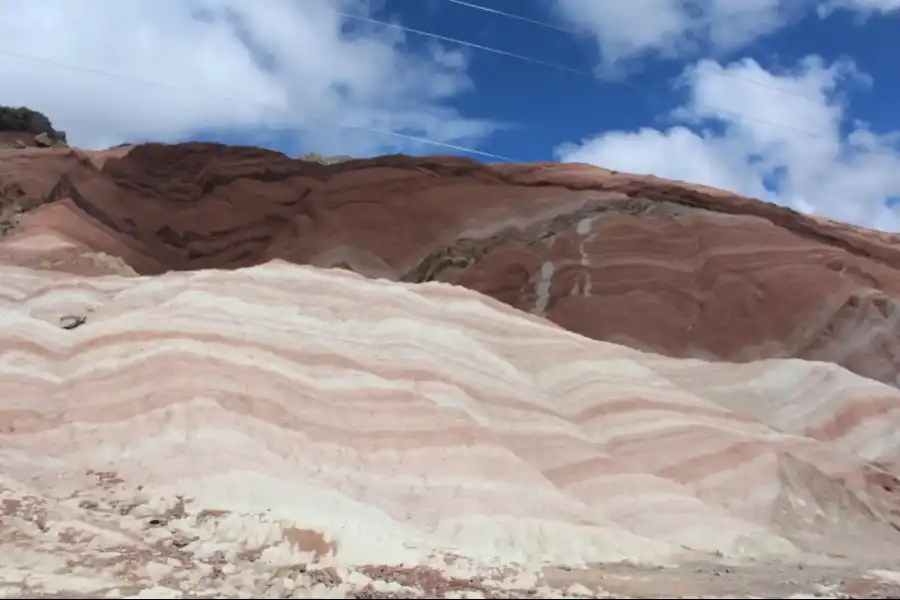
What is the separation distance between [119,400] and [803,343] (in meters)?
20.8

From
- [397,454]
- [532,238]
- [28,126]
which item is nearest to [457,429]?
[397,454]

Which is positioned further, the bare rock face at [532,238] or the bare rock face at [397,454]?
the bare rock face at [532,238]

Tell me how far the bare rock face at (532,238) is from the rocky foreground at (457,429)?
0.56 ft

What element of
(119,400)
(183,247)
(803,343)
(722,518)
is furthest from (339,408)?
(183,247)

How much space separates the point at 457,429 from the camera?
15.6 meters

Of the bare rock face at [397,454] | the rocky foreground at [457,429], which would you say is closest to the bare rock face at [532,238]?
the rocky foreground at [457,429]

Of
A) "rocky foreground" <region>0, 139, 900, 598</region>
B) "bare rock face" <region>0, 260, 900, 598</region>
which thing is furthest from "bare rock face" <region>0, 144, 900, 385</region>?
"bare rock face" <region>0, 260, 900, 598</region>

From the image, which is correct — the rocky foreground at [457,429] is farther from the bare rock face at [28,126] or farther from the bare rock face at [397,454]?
the bare rock face at [28,126]

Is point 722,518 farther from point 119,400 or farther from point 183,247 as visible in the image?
point 183,247

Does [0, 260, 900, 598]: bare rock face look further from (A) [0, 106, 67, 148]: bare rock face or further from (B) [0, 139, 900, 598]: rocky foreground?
(A) [0, 106, 67, 148]: bare rock face

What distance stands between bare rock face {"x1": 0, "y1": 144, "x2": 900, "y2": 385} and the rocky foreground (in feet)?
0.56

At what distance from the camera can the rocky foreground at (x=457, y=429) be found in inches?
436

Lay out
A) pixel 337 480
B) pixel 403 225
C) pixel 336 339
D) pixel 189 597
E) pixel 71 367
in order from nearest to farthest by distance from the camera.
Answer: pixel 189 597
pixel 337 480
pixel 71 367
pixel 336 339
pixel 403 225

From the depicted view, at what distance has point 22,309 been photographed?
19.2 metres
